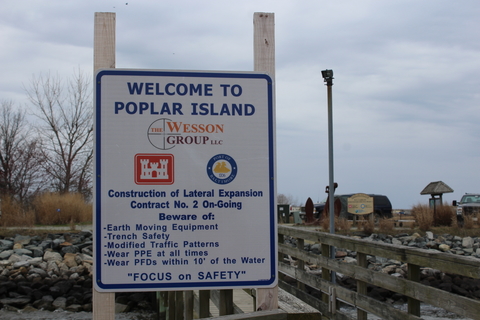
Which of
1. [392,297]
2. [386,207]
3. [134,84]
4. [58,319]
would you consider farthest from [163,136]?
[386,207]

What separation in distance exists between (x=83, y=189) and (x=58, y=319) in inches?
981

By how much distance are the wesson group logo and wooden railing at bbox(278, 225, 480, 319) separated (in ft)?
7.78

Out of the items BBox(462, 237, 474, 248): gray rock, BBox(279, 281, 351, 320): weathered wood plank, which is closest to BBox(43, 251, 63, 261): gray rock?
BBox(279, 281, 351, 320): weathered wood plank

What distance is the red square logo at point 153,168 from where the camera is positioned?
290cm

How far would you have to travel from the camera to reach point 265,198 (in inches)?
117

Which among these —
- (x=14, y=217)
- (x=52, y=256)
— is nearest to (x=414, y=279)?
(x=52, y=256)

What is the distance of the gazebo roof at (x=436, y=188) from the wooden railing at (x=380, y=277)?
51.7ft

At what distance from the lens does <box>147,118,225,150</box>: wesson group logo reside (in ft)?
9.60

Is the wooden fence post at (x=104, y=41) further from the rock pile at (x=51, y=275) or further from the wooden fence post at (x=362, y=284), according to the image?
the rock pile at (x=51, y=275)

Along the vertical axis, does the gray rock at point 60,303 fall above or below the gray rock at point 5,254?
below

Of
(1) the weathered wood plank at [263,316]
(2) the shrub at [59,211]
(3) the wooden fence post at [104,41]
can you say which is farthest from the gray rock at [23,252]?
(1) the weathered wood plank at [263,316]

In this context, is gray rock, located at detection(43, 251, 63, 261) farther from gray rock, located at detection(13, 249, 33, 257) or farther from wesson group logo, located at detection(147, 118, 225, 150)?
wesson group logo, located at detection(147, 118, 225, 150)

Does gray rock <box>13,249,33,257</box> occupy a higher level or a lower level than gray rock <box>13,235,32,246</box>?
lower

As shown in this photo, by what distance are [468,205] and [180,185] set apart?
2450 cm
